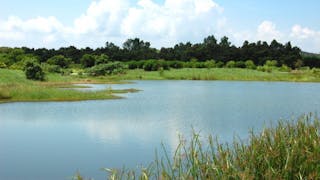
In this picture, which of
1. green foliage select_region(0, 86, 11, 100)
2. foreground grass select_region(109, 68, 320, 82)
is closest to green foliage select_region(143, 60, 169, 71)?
foreground grass select_region(109, 68, 320, 82)

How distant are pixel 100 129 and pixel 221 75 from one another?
60344 millimetres

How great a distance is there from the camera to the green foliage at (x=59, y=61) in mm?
85000

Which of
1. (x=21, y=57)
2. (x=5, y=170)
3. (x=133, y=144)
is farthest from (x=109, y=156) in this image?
(x=21, y=57)

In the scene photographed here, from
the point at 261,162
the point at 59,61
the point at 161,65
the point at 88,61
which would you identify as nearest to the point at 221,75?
the point at 161,65

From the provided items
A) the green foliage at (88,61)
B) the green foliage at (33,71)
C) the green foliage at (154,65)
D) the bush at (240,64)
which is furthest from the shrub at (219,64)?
the green foliage at (33,71)

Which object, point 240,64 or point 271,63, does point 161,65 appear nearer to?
point 240,64

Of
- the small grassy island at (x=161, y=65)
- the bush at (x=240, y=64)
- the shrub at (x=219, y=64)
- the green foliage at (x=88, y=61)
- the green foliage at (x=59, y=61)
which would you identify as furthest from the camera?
the shrub at (x=219, y=64)

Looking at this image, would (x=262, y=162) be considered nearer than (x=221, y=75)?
Yes

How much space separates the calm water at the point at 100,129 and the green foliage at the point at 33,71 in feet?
69.4

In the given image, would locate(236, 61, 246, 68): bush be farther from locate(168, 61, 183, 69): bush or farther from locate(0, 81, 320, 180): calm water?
locate(0, 81, 320, 180): calm water

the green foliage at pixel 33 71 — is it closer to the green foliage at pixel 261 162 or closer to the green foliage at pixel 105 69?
the green foliage at pixel 105 69

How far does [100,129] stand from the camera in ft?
68.4

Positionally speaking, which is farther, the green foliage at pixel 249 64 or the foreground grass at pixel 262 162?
the green foliage at pixel 249 64

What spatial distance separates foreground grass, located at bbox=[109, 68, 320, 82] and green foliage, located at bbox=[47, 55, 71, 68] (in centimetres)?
1361
